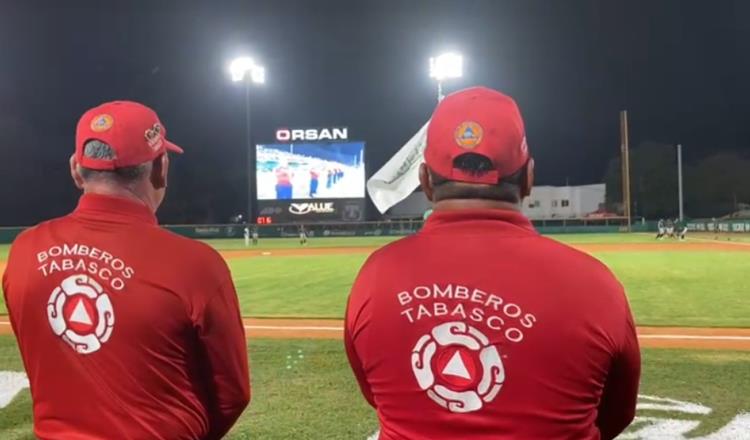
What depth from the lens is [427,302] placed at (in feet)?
5.28

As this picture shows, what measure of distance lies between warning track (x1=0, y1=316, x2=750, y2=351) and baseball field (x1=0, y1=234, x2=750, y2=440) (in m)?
0.01

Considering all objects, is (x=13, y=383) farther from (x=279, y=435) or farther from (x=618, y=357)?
(x=618, y=357)

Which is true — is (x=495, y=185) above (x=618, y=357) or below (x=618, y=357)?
A: above

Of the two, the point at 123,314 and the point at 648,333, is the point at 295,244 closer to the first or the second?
the point at 648,333

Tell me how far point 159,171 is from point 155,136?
130 millimetres

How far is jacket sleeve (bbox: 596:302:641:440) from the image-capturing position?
1.64 metres

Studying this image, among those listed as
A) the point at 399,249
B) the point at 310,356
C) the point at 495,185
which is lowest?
the point at 310,356

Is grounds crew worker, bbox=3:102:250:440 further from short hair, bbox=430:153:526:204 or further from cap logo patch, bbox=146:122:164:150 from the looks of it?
short hair, bbox=430:153:526:204

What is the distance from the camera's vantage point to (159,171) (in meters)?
2.29

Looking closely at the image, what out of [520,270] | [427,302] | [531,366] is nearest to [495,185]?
[520,270]

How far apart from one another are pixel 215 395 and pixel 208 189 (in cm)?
8328

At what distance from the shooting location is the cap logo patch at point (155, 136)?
220 cm

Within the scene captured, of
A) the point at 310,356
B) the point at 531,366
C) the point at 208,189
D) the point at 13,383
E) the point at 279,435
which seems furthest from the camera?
the point at 208,189

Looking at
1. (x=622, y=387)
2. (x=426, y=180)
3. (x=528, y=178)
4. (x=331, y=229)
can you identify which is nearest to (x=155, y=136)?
(x=426, y=180)
